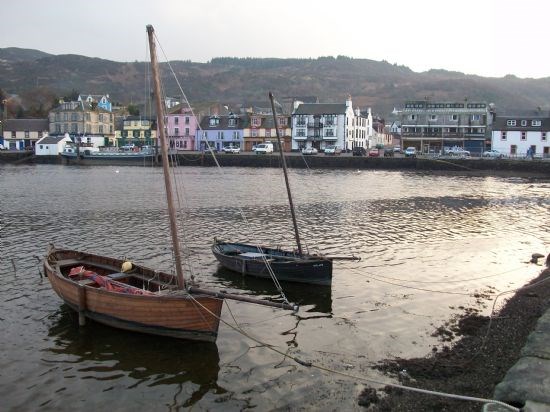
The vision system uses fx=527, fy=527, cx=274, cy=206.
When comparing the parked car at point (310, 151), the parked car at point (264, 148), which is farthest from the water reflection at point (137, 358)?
the parked car at point (264, 148)

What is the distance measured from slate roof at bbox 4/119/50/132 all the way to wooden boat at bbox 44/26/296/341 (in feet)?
410

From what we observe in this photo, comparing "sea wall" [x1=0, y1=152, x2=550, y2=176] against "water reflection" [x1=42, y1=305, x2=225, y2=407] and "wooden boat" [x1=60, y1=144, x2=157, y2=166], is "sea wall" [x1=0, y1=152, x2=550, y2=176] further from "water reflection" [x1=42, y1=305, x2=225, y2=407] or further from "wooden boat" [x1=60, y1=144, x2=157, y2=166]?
"water reflection" [x1=42, y1=305, x2=225, y2=407]

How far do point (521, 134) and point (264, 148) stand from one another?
49761 millimetres

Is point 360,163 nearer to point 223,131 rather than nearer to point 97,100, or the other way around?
point 223,131

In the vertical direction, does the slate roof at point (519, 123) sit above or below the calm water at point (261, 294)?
above

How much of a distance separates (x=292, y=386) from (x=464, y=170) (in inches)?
3217

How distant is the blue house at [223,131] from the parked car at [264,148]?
1141cm

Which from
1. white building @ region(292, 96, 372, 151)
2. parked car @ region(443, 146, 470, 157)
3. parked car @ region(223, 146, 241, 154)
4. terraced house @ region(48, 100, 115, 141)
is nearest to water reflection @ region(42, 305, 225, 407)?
parked car @ region(443, 146, 470, 157)

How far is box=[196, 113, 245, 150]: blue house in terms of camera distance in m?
122

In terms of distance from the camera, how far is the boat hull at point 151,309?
15961 millimetres

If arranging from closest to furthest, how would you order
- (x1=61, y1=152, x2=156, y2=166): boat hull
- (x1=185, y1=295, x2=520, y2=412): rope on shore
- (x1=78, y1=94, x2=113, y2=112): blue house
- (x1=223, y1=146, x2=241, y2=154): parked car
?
(x1=185, y1=295, x2=520, y2=412): rope on shore < (x1=61, y1=152, x2=156, y2=166): boat hull < (x1=223, y1=146, x2=241, y2=154): parked car < (x1=78, y1=94, x2=113, y2=112): blue house

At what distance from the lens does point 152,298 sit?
16.1m

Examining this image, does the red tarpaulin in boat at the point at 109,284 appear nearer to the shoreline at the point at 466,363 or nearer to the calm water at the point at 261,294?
the calm water at the point at 261,294

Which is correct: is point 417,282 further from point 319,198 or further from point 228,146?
point 228,146
